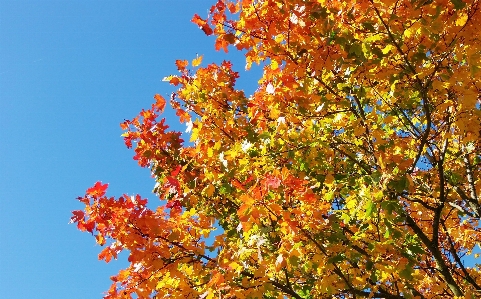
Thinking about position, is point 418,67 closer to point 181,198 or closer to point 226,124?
point 226,124

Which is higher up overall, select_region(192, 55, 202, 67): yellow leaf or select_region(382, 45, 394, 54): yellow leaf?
select_region(192, 55, 202, 67): yellow leaf

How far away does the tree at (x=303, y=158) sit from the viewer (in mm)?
3541

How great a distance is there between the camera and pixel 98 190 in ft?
12.9

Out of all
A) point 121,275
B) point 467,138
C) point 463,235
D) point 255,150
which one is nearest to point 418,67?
point 467,138

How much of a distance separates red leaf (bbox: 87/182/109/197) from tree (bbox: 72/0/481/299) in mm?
11

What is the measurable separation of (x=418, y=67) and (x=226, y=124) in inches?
84.5

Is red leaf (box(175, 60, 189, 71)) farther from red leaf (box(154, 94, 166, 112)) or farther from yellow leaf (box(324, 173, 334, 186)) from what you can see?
yellow leaf (box(324, 173, 334, 186))

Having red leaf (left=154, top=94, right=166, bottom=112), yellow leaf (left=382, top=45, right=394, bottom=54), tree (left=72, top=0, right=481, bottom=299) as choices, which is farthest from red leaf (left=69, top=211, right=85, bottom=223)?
yellow leaf (left=382, top=45, right=394, bottom=54)

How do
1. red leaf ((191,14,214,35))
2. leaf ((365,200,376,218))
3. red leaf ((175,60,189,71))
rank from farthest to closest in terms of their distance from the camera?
1. red leaf ((175,60,189,71))
2. red leaf ((191,14,214,35))
3. leaf ((365,200,376,218))

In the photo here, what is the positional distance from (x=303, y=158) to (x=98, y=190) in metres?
2.13

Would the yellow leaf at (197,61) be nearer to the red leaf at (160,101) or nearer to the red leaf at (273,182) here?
the red leaf at (160,101)

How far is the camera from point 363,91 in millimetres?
3961

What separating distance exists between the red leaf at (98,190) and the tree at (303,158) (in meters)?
0.01

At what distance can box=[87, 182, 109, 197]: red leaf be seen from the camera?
12.8 feet
